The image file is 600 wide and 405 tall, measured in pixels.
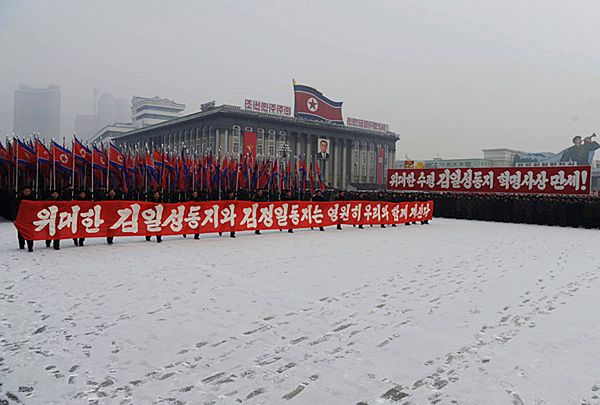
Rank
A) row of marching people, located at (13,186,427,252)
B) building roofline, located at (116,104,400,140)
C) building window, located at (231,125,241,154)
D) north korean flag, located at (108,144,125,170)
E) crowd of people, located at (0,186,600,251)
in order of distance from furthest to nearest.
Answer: building window, located at (231,125,241,154)
building roofline, located at (116,104,400,140)
north korean flag, located at (108,144,125,170)
crowd of people, located at (0,186,600,251)
row of marching people, located at (13,186,427,252)

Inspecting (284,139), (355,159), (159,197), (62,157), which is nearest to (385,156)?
(355,159)

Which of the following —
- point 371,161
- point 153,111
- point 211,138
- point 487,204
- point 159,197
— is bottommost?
point 487,204

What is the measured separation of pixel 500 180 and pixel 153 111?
10140cm

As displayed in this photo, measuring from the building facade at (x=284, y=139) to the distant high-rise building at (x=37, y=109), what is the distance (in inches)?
363

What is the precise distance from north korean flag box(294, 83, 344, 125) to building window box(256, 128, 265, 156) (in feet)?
19.2

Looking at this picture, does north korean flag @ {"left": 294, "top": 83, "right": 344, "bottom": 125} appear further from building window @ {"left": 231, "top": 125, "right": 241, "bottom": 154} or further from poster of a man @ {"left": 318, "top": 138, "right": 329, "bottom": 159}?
building window @ {"left": 231, "top": 125, "right": 241, "bottom": 154}

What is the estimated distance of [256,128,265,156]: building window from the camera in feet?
208

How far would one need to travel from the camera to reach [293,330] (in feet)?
15.7

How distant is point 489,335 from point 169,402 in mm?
3196

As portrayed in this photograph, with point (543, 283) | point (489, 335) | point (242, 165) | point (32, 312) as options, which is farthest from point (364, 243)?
point (242, 165)

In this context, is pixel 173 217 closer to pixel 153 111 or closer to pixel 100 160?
pixel 100 160

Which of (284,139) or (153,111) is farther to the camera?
(153,111)

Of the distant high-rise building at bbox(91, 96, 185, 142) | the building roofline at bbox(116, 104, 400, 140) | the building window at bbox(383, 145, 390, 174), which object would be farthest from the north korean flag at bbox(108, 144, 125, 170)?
the distant high-rise building at bbox(91, 96, 185, 142)

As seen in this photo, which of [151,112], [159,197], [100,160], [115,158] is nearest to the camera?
[159,197]
